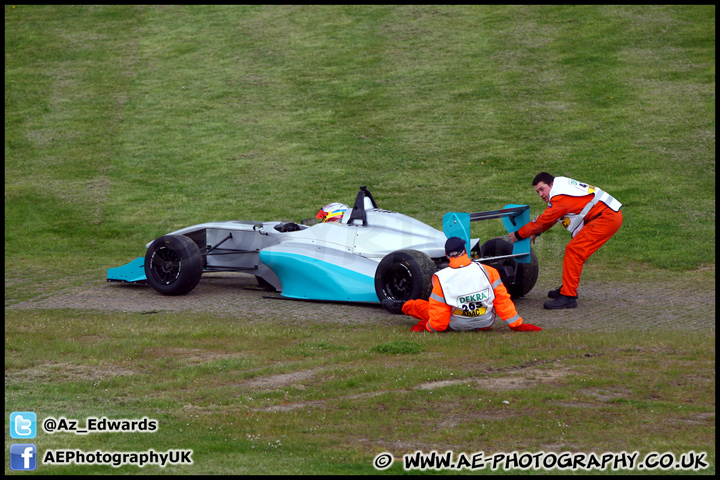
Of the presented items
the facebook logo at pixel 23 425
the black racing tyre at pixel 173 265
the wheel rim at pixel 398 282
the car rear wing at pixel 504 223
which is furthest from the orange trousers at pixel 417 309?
the facebook logo at pixel 23 425

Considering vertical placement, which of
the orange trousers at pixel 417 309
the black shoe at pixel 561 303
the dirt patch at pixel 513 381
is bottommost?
the dirt patch at pixel 513 381

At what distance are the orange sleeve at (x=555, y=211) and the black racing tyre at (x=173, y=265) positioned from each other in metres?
4.90

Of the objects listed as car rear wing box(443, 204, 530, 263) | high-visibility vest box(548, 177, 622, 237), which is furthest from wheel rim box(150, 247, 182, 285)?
high-visibility vest box(548, 177, 622, 237)

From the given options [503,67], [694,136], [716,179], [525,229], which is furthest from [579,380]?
[503,67]

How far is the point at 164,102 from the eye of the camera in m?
28.4

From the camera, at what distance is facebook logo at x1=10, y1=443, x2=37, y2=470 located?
547cm

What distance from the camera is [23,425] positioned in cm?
621

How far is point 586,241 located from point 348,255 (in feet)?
10.9

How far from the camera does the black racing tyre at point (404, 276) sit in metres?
10.1

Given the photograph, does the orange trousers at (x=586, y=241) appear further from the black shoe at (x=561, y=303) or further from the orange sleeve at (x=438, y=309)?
the orange sleeve at (x=438, y=309)

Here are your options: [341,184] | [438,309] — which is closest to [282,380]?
[438,309]

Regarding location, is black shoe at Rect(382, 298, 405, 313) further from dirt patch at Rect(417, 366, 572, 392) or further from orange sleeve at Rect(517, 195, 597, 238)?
dirt patch at Rect(417, 366, 572, 392)

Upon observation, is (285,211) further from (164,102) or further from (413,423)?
(413,423)

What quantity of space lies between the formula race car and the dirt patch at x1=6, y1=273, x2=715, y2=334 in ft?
0.91
